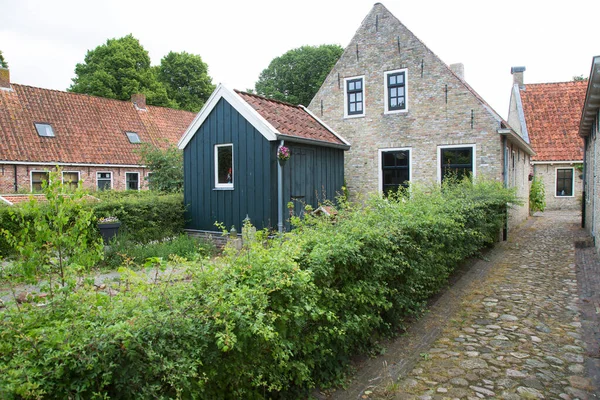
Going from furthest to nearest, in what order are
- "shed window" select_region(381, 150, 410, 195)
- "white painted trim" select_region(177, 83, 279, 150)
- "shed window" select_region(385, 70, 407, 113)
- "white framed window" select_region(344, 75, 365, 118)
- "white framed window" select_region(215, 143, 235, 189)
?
1. "white framed window" select_region(344, 75, 365, 118)
2. "shed window" select_region(381, 150, 410, 195)
3. "shed window" select_region(385, 70, 407, 113)
4. "white framed window" select_region(215, 143, 235, 189)
5. "white painted trim" select_region(177, 83, 279, 150)

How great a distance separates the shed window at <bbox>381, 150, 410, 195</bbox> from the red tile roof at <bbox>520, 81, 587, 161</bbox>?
1299cm

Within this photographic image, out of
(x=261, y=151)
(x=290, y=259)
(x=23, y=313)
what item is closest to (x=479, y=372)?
(x=290, y=259)

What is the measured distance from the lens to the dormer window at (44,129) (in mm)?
21297

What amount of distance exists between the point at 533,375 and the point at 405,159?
1150 cm

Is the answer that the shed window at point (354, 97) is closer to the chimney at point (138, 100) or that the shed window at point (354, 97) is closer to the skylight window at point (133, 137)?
the skylight window at point (133, 137)

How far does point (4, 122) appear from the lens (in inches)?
794

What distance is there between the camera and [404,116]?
1517cm

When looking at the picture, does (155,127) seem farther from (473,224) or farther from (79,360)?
(79,360)

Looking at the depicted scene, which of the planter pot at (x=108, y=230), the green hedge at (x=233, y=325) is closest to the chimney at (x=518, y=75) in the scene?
the planter pot at (x=108, y=230)

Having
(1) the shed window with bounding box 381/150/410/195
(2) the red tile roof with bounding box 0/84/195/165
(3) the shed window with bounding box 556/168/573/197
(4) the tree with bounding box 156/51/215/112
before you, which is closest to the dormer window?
(2) the red tile roof with bounding box 0/84/195/165

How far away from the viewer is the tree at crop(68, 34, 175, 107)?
3609cm

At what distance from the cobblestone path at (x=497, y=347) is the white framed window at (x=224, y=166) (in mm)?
6943

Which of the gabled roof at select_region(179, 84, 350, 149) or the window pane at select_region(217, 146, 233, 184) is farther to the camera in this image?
the window pane at select_region(217, 146, 233, 184)

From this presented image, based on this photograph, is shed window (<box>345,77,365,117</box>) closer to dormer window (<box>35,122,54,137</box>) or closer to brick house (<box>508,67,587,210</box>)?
brick house (<box>508,67,587,210</box>)
